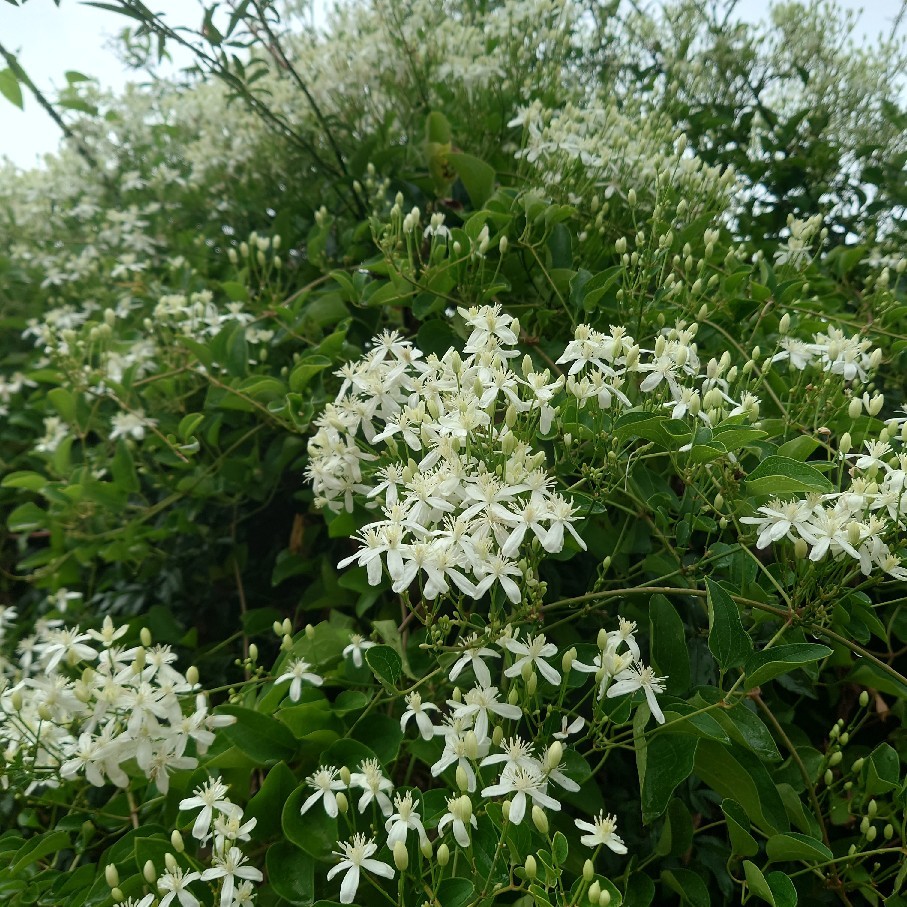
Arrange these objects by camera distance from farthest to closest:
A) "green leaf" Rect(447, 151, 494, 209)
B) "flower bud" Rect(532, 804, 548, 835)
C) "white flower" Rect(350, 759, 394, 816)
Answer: "green leaf" Rect(447, 151, 494, 209) < "white flower" Rect(350, 759, 394, 816) < "flower bud" Rect(532, 804, 548, 835)

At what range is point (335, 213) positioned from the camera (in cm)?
168

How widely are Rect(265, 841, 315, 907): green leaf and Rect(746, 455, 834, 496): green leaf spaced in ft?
1.96

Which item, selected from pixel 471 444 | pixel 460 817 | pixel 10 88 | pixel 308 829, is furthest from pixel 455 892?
pixel 10 88

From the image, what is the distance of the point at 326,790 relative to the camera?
2.68ft

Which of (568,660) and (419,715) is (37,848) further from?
(568,660)

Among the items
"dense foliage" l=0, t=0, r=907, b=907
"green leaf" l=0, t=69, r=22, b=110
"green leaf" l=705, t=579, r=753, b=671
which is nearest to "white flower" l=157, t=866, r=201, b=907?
"dense foliage" l=0, t=0, r=907, b=907

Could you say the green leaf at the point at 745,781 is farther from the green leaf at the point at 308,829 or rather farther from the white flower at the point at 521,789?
the green leaf at the point at 308,829

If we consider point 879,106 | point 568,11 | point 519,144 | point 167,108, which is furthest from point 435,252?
point 167,108

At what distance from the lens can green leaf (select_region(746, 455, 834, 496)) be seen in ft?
2.49

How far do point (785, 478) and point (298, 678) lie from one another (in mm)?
614

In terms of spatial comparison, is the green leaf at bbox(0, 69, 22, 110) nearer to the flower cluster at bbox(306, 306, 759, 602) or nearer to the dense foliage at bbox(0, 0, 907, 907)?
the dense foliage at bbox(0, 0, 907, 907)

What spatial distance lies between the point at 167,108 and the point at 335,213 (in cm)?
105

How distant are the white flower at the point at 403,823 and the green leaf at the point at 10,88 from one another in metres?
1.50

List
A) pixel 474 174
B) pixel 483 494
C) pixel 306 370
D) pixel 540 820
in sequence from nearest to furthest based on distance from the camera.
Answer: pixel 540 820
pixel 483 494
pixel 306 370
pixel 474 174
